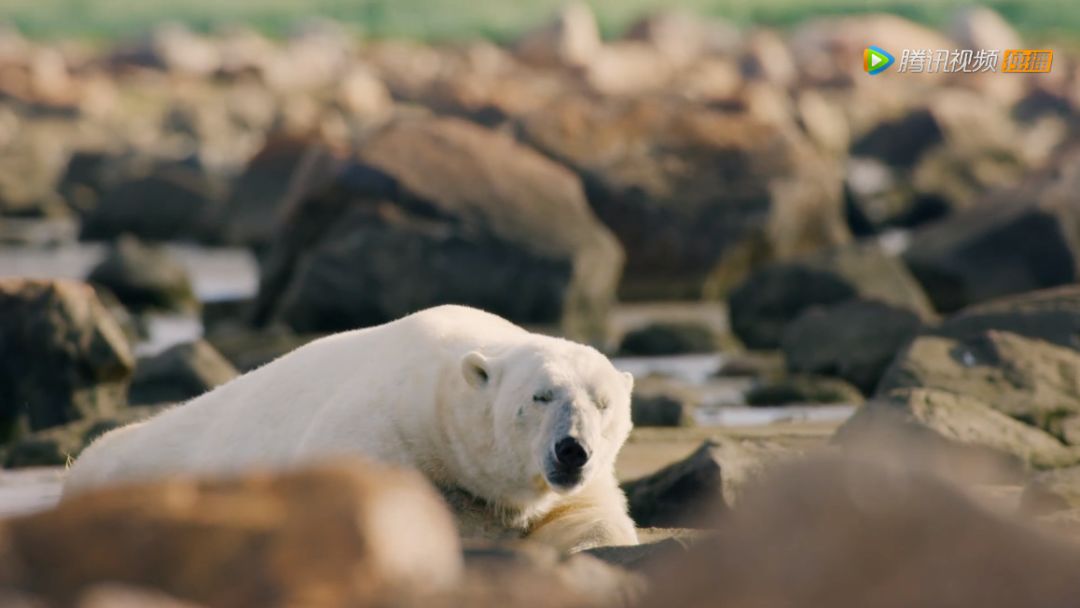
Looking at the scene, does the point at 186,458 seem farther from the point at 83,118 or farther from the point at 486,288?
the point at 83,118

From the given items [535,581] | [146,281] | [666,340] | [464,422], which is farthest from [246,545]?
[146,281]

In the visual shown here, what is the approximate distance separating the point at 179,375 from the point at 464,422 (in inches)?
176

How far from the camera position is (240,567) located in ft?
10.6

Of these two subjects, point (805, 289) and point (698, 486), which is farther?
point (805, 289)

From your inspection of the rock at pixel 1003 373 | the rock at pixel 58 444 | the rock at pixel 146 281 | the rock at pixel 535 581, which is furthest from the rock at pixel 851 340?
the rock at pixel 535 581

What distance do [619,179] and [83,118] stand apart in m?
35.7

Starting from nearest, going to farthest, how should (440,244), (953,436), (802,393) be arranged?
(953,436) → (802,393) → (440,244)

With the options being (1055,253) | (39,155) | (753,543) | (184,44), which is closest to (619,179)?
(1055,253)

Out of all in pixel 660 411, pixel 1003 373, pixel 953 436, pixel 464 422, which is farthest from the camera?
pixel 660 411

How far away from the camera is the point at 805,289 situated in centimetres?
1399

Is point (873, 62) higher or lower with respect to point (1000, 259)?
lower

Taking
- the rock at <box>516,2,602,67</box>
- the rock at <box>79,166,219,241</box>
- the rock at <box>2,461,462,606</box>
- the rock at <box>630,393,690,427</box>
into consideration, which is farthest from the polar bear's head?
the rock at <box>516,2,602,67</box>

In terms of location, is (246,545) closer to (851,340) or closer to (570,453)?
(570,453)

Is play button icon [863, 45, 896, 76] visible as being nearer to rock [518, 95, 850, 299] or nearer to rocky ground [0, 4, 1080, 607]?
rock [518, 95, 850, 299]
